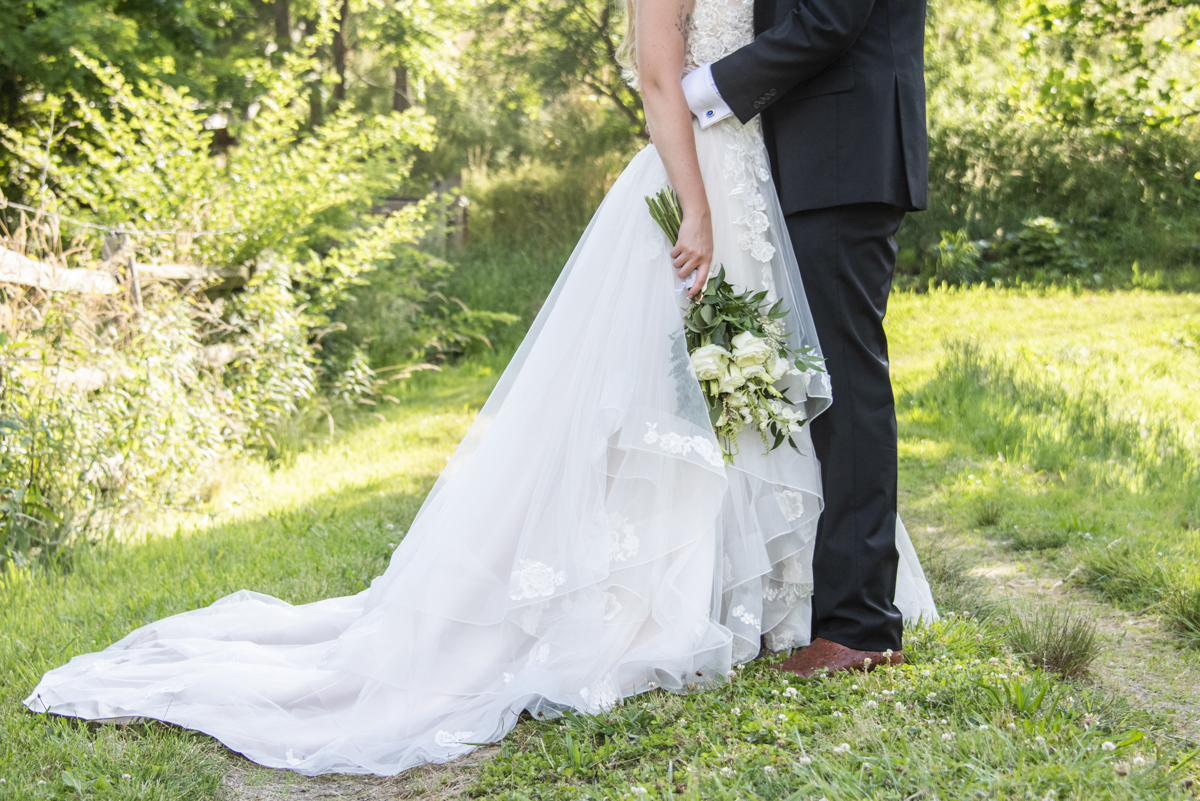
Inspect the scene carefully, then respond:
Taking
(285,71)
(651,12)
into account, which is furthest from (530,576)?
(285,71)

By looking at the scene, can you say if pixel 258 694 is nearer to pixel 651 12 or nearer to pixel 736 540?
pixel 736 540

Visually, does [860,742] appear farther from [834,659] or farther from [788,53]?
[788,53]

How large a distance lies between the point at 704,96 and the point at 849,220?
1.54ft

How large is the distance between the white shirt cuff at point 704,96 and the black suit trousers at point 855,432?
326 mm

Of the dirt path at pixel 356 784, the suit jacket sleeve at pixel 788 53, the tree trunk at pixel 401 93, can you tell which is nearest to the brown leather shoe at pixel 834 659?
the dirt path at pixel 356 784

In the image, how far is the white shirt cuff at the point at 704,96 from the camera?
222 cm

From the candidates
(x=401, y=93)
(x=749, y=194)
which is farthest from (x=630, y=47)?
(x=401, y=93)

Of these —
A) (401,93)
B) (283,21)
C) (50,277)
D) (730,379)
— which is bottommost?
(730,379)

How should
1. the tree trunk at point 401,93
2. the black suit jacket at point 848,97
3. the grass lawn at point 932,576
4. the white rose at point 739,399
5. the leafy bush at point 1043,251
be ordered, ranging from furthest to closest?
1. the tree trunk at point 401,93
2. the leafy bush at point 1043,251
3. the white rose at point 739,399
4. the black suit jacket at point 848,97
5. the grass lawn at point 932,576

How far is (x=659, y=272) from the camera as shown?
2.36m

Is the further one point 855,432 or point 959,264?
point 959,264

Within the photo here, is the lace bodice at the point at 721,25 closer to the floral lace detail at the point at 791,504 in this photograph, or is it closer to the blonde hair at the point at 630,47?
the blonde hair at the point at 630,47

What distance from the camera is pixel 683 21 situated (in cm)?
227

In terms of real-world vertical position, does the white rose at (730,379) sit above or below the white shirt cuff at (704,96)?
below
